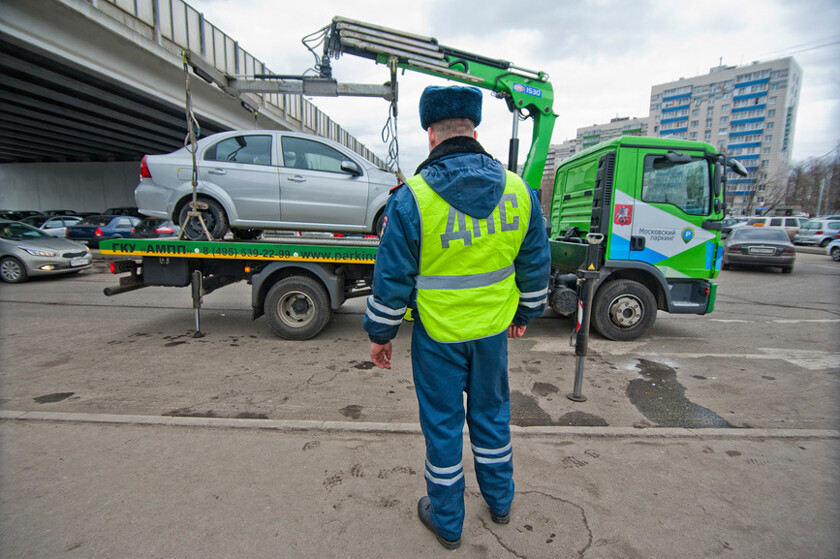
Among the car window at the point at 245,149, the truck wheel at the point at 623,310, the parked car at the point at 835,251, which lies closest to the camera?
the truck wheel at the point at 623,310

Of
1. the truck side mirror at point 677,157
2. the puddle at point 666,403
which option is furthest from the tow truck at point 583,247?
the puddle at point 666,403

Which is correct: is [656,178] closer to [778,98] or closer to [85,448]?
[85,448]

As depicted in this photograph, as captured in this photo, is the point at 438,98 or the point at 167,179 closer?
the point at 438,98

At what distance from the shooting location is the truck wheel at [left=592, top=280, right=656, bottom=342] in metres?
5.30

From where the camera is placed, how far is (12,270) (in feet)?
30.1

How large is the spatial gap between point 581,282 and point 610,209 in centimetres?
196

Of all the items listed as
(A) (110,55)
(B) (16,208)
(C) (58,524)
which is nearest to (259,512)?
(C) (58,524)

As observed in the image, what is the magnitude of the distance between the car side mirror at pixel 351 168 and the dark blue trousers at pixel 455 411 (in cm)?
417

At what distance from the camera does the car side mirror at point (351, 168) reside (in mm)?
5559

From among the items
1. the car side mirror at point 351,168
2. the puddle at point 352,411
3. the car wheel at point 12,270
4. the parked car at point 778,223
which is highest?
the parked car at point 778,223

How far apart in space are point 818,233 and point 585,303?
2767 centimetres

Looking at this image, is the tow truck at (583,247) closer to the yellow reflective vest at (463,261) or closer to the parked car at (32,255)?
the yellow reflective vest at (463,261)

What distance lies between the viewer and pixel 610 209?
200 inches

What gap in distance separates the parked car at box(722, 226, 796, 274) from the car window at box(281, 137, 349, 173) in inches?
532
